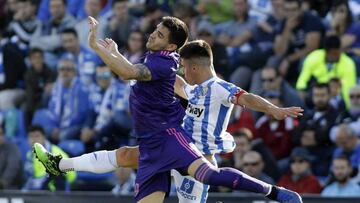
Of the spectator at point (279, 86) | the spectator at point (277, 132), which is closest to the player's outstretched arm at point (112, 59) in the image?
the spectator at point (277, 132)

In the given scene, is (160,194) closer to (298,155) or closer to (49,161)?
(49,161)

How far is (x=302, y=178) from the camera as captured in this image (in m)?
14.6

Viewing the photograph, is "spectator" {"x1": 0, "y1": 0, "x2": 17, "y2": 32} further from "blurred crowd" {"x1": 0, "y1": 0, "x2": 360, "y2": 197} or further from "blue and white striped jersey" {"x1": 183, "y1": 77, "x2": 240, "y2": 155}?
"blue and white striped jersey" {"x1": 183, "y1": 77, "x2": 240, "y2": 155}

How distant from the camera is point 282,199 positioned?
10781mm

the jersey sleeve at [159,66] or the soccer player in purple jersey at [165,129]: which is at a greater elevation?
the jersey sleeve at [159,66]

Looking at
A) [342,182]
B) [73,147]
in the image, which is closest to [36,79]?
[73,147]

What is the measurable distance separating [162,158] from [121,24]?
265 inches

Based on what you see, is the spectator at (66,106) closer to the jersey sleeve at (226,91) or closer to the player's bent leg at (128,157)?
the player's bent leg at (128,157)

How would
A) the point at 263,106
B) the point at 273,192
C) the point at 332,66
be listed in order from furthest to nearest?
the point at 332,66
the point at 273,192
the point at 263,106

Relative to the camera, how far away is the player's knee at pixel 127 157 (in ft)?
37.6

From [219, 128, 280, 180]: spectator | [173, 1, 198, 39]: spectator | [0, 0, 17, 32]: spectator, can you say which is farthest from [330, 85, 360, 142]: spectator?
[0, 0, 17, 32]: spectator

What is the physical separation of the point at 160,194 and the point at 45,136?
6.07 m

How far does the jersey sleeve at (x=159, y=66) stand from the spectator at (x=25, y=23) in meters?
7.82

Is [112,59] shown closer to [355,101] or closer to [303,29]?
[355,101]
